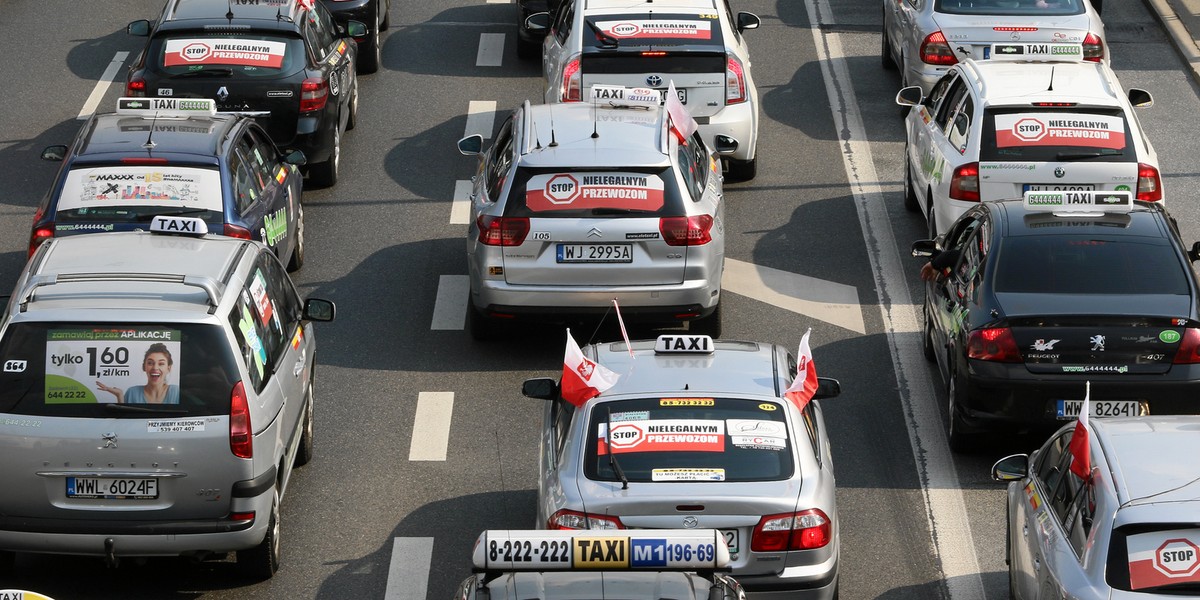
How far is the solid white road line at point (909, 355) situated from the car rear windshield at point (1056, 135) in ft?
4.67

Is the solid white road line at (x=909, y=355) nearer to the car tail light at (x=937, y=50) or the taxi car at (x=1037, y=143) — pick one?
the taxi car at (x=1037, y=143)

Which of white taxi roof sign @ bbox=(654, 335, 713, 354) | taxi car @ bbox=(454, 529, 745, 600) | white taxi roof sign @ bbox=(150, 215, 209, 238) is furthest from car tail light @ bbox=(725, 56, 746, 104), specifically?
taxi car @ bbox=(454, 529, 745, 600)

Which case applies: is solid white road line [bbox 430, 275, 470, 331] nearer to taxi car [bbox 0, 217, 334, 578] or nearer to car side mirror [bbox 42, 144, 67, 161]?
car side mirror [bbox 42, 144, 67, 161]

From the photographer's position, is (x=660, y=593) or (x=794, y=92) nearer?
(x=660, y=593)

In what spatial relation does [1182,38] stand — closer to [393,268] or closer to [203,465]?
[393,268]

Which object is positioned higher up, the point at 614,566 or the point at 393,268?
the point at 614,566

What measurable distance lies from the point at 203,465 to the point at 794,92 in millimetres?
13131

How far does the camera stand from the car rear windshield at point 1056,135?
16.0 m

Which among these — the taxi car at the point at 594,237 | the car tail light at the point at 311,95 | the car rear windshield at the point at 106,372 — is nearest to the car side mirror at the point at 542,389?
the car rear windshield at the point at 106,372

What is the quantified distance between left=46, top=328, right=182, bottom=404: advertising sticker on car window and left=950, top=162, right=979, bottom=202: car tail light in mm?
7662

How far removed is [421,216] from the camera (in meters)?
18.3

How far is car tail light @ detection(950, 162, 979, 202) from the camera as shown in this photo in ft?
52.7

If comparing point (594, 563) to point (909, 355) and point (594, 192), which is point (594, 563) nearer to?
point (594, 192)

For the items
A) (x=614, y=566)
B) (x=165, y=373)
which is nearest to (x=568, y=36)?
(x=165, y=373)
